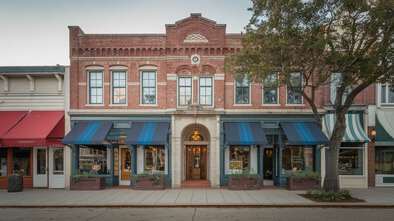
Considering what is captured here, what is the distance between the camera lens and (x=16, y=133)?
47.5 feet

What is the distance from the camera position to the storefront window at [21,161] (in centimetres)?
1562

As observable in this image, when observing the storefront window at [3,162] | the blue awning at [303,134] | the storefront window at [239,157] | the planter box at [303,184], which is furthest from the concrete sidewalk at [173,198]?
the blue awning at [303,134]

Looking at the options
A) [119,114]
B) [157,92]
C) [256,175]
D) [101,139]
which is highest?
[157,92]

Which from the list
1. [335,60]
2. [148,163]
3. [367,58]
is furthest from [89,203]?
[367,58]

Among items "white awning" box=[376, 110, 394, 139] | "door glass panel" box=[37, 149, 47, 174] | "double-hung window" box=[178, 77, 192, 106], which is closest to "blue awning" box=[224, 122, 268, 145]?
"double-hung window" box=[178, 77, 192, 106]

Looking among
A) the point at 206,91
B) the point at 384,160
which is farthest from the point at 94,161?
the point at 384,160

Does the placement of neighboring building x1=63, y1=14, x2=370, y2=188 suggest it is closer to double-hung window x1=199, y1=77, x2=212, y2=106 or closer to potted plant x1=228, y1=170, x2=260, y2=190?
double-hung window x1=199, y1=77, x2=212, y2=106

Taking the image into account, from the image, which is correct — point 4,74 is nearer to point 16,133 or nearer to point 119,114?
point 16,133

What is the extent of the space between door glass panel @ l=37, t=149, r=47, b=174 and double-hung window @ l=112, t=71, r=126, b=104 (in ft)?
17.6

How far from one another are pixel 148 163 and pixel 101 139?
327 cm

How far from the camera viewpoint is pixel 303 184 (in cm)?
1438

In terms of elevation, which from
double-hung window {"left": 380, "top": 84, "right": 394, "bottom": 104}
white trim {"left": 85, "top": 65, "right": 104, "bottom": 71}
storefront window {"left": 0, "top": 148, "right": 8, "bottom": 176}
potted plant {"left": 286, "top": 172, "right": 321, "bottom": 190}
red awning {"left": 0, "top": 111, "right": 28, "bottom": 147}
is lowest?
potted plant {"left": 286, "top": 172, "right": 321, "bottom": 190}

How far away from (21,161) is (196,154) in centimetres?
1083

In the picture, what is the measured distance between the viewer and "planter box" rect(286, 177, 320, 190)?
1432cm
